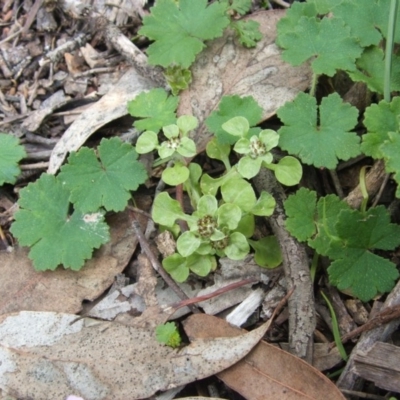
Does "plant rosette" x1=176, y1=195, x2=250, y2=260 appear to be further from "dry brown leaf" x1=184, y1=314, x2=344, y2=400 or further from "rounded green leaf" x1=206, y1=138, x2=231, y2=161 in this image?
"dry brown leaf" x1=184, y1=314, x2=344, y2=400

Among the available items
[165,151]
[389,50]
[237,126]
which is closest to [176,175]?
[165,151]

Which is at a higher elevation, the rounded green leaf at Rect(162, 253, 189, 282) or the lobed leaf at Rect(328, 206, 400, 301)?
the lobed leaf at Rect(328, 206, 400, 301)

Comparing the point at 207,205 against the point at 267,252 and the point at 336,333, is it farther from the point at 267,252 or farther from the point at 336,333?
the point at 336,333

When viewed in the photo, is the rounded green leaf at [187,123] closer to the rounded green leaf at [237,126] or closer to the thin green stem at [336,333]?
the rounded green leaf at [237,126]

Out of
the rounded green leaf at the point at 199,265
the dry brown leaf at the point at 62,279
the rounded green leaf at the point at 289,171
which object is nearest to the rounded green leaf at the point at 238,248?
the rounded green leaf at the point at 199,265

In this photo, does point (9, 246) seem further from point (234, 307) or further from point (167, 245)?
point (234, 307)

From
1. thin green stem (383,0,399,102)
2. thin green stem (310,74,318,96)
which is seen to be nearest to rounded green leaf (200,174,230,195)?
thin green stem (310,74,318,96)

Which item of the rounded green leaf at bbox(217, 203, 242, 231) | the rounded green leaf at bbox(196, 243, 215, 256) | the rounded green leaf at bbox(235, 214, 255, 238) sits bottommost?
the rounded green leaf at bbox(196, 243, 215, 256)
